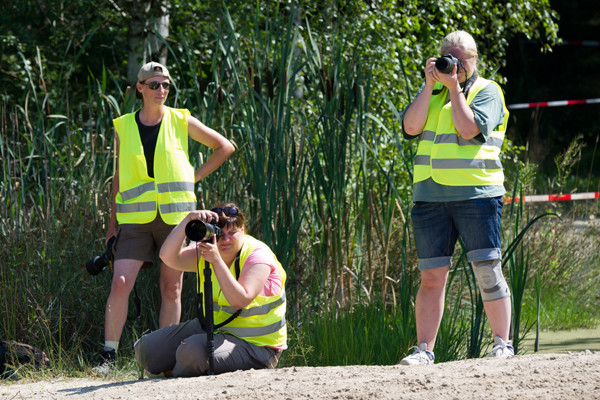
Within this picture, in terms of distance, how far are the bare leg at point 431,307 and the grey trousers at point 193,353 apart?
25.7 inches

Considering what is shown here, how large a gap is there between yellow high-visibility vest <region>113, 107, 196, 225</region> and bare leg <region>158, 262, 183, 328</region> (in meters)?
0.25

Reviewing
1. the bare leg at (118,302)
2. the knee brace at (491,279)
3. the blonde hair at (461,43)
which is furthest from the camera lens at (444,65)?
the bare leg at (118,302)

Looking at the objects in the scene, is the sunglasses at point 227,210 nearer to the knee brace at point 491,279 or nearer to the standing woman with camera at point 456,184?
the standing woman with camera at point 456,184

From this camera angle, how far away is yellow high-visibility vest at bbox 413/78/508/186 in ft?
13.1

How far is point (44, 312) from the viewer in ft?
16.3

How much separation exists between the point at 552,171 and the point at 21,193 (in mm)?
10656

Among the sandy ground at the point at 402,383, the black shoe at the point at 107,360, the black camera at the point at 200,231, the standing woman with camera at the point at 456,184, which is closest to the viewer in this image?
the sandy ground at the point at 402,383

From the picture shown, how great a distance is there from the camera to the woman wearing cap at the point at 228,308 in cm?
398

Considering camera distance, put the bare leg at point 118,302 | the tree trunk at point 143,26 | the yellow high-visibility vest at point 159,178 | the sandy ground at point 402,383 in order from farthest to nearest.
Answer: the tree trunk at point 143,26
the yellow high-visibility vest at point 159,178
the bare leg at point 118,302
the sandy ground at point 402,383

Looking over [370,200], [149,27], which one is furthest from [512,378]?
[149,27]

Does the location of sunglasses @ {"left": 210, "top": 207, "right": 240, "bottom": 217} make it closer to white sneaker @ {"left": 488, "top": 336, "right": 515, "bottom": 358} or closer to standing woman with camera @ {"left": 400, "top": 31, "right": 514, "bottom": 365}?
standing woman with camera @ {"left": 400, "top": 31, "right": 514, "bottom": 365}

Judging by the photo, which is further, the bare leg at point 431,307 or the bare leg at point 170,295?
the bare leg at point 170,295

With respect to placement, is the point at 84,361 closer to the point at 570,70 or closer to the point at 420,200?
the point at 420,200

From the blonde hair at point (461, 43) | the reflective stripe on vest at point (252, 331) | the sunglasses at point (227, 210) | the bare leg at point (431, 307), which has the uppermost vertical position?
the blonde hair at point (461, 43)
